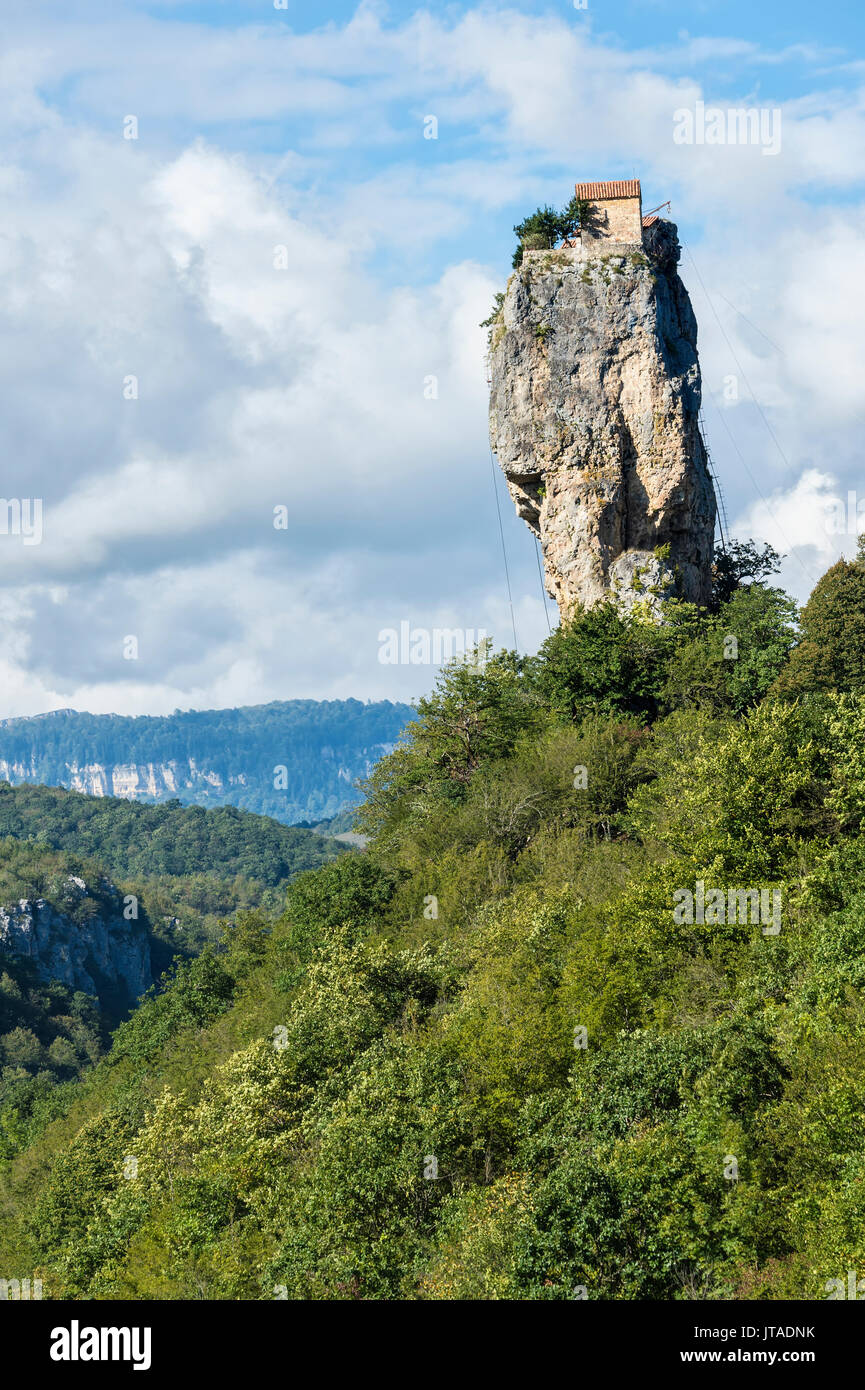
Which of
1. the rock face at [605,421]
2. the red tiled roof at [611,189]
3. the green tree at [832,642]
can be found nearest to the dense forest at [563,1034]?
the green tree at [832,642]

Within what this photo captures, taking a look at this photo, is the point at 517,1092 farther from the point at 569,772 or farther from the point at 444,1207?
the point at 569,772

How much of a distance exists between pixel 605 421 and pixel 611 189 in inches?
477

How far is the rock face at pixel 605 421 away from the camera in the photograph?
61500 mm

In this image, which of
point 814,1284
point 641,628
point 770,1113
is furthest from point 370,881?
point 814,1284

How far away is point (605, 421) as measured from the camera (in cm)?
6203

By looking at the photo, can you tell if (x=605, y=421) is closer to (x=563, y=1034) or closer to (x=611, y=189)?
(x=611, y=189)

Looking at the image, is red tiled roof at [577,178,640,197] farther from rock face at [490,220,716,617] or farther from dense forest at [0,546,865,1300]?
dense forest at [0,546,865,1300]

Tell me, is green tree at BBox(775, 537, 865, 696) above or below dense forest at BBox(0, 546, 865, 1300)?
above

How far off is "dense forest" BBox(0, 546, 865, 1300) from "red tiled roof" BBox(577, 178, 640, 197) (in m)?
21.9

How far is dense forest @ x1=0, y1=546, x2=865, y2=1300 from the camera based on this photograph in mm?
20656

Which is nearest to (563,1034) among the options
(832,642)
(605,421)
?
(832,642)

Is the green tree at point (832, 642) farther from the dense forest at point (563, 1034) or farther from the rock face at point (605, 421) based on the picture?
the rock face at point (605, 421)

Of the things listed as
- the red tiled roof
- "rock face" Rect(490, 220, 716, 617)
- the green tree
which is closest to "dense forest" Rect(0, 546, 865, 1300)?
the green tree
